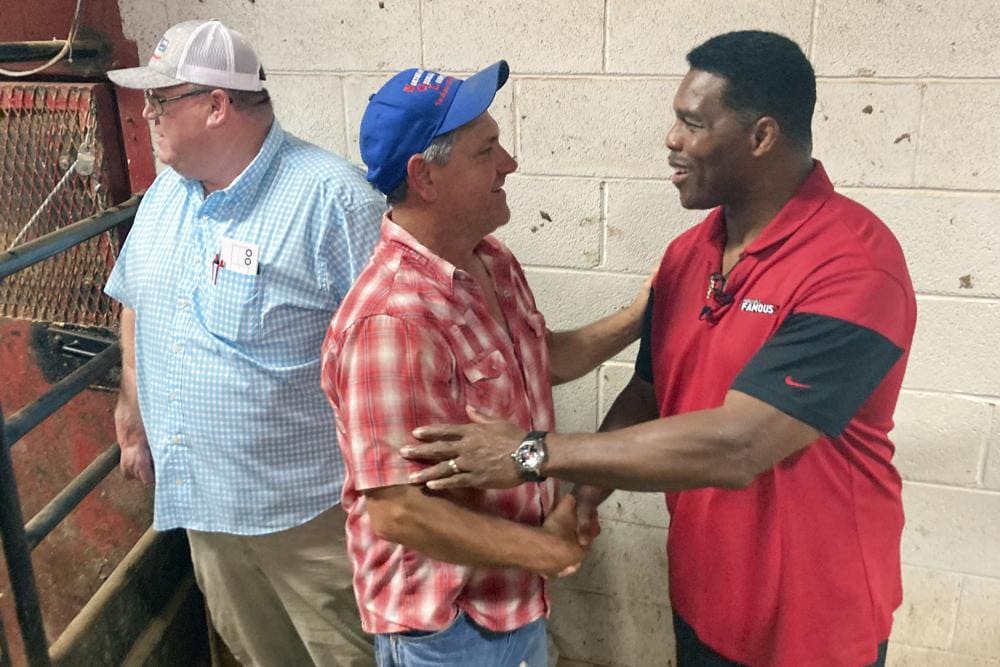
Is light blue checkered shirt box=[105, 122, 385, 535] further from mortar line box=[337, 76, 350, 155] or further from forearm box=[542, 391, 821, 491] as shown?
forearm box=[542, 391, 821, 491]

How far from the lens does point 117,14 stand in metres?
2.28

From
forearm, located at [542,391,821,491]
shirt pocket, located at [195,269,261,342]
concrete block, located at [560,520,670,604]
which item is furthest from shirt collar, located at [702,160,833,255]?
concrete block, located at [560,520,670,604]

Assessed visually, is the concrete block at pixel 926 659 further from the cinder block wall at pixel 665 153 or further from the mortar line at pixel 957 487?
the mortar line at pixel 957 487

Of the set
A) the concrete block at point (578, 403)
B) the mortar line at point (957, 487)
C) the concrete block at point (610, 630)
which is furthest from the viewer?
the concrete block at point (610, 630)

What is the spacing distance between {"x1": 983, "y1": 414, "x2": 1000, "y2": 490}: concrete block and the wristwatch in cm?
122

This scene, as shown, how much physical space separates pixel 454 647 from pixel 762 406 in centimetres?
61

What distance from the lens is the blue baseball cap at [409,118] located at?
1.34 meters

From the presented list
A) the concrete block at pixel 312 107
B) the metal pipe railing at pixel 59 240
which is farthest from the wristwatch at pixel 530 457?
the concrete block at pixel 312 107

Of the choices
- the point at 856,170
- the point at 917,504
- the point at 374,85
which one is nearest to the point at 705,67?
the point at 856,170

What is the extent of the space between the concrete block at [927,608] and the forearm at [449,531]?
1.26 meters

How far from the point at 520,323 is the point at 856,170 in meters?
0.87

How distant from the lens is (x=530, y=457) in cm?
127

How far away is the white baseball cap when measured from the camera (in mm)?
1754

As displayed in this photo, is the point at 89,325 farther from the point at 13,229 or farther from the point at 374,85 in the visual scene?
the point at 374,85
